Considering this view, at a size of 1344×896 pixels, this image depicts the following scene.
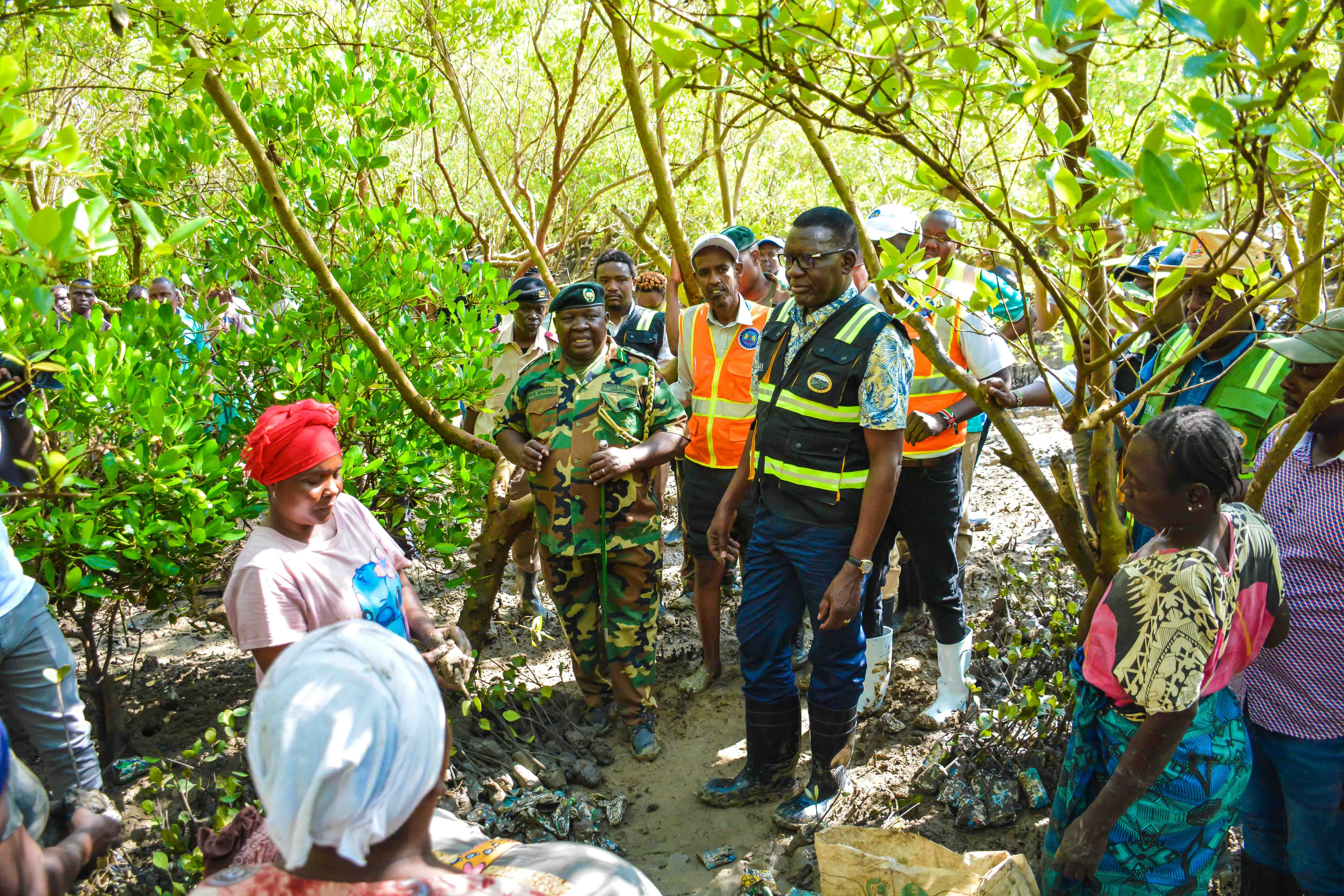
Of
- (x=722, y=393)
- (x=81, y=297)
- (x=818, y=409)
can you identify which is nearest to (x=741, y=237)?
(x=722, y=393)

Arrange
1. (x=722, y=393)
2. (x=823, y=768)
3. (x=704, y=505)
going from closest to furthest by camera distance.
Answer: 1. (x=823, y=768)
2. (x=722, y=393)
3. (x=704, y=505)

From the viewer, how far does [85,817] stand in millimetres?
2373

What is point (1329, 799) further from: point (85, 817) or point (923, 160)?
point (85, 817)

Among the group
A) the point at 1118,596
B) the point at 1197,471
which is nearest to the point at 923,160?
the point at 1197,471

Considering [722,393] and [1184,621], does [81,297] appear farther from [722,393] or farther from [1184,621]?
[1184,621]

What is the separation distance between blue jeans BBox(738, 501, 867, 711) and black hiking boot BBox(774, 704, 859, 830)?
0.19ft

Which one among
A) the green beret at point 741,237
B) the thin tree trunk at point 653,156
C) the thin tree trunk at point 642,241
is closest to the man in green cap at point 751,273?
the green beret at point 741,237

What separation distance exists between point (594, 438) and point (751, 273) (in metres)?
1.68

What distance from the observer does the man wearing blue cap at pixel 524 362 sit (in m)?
5.42

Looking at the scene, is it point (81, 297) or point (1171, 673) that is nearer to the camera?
point (1171, 673)

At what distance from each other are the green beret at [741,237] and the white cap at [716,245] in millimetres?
380

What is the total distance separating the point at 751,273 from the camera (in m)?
5.21

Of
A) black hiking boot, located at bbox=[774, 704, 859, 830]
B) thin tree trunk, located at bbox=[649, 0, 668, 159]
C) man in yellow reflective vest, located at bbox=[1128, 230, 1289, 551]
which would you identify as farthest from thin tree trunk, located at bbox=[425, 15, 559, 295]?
man in yellow reflective vest, located at bbox=[1128, 230, 1289, 551]

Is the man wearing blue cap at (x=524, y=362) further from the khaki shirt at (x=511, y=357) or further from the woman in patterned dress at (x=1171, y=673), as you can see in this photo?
the woman in patterned dress at (x=1171, y=673)
